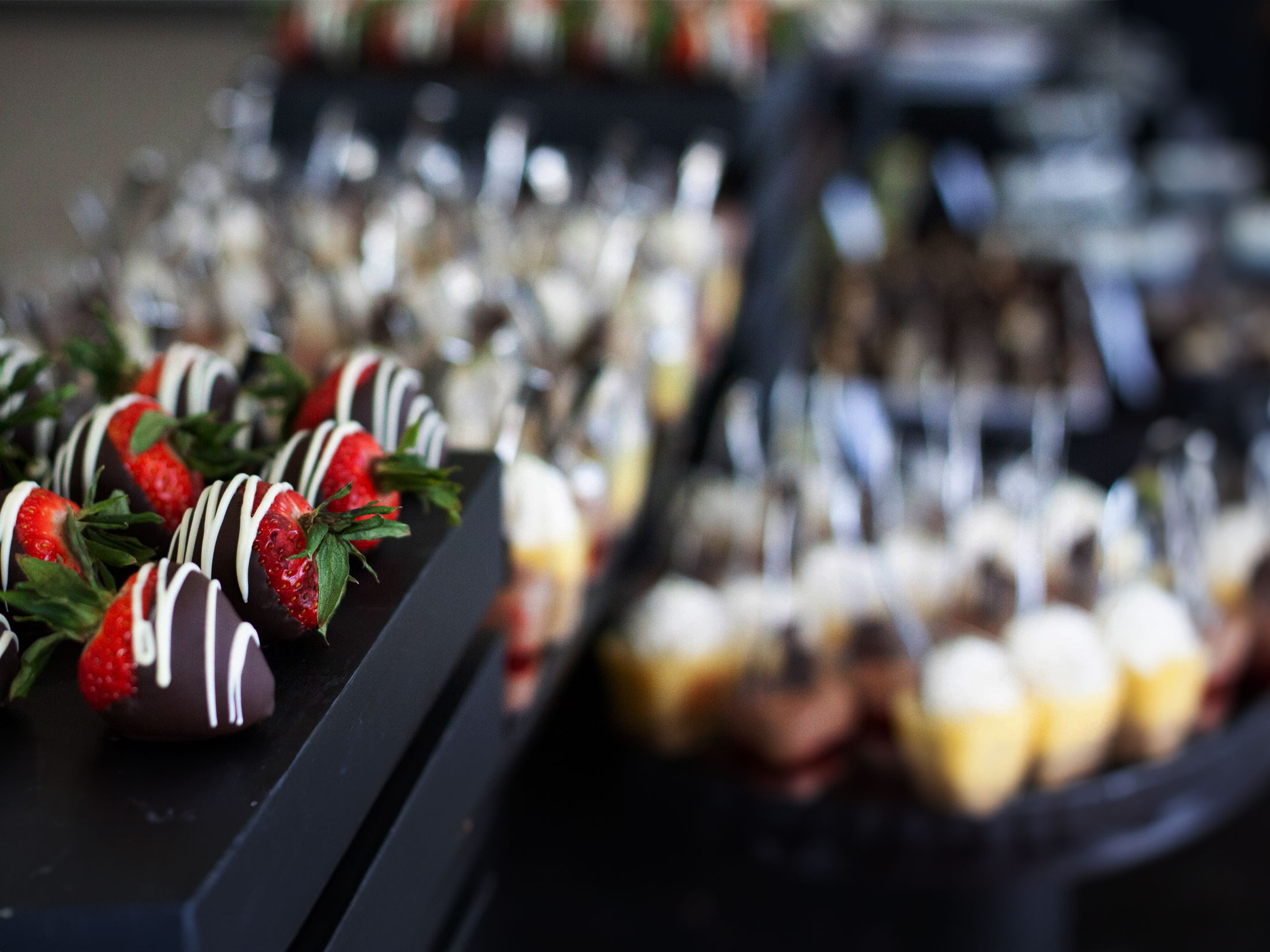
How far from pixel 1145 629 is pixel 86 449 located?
4.67 ft

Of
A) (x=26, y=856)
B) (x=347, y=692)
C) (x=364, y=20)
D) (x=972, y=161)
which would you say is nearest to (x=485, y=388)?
(x=347, y=692)

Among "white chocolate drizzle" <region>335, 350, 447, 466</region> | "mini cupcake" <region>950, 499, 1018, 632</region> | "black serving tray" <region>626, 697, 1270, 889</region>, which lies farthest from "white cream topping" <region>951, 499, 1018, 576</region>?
"white chocolate drizzle" <region>335, 350, 447, 466</region>

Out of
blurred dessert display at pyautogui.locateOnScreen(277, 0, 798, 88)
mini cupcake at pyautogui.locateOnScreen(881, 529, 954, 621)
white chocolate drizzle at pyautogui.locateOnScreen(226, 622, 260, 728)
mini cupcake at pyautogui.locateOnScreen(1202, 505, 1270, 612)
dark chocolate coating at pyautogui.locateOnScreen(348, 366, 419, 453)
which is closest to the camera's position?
white chocolate drizzle at pyautogui.locateOnScreen(226, 622, 260, 728)

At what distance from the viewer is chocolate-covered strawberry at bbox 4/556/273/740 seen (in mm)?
679

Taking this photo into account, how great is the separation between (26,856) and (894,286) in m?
2.86

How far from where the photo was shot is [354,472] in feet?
2.93

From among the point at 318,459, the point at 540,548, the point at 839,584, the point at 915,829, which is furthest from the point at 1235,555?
the point at 318,459

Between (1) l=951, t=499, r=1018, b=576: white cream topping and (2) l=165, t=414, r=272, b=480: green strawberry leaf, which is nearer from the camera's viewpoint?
(2) l=165, t=414, r=272, b=480: green strawberry leaf

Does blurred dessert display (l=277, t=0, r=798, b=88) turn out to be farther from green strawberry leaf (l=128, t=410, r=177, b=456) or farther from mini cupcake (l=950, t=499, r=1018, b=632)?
green strawberry leaf (l=128, t=410, r=177, b=456)

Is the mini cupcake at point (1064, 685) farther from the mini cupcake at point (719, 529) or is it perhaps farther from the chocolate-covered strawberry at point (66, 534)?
the chocolate-covered strawberry at point (66, 534)

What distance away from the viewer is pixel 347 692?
0.75 metres

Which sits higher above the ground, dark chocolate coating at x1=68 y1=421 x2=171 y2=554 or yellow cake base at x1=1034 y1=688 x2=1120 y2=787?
dark chocolate coating at x1=68 y1=421 x2=171 y2=554

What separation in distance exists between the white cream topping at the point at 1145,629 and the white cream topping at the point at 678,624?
1.74 ft

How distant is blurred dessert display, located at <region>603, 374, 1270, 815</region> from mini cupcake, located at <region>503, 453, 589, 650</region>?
40cm
